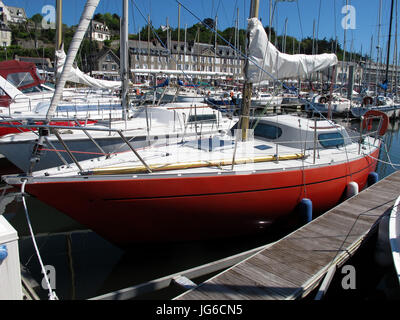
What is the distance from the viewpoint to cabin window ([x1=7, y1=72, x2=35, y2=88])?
47.7 feet

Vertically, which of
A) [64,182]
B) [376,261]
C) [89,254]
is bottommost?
[89,254]

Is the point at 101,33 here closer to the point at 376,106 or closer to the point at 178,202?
the point at 376,106

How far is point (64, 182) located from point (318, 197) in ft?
15.9

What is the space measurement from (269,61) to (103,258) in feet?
16.8

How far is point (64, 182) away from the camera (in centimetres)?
501

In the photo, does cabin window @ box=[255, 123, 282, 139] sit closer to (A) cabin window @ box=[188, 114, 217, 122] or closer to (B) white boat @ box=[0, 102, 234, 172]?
(B) white boat @ box=[0, 102, 234, 172]

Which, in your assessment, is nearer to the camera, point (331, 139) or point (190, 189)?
point (190, 189)

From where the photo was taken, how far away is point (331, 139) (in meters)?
7.59

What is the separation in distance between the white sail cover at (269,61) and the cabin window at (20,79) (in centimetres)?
1211

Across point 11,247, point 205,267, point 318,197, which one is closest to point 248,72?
point 318,197

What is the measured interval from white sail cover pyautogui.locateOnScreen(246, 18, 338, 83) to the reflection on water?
311 centimetres

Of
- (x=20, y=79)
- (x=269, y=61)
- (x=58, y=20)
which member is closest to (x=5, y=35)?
(x=20, y=79)

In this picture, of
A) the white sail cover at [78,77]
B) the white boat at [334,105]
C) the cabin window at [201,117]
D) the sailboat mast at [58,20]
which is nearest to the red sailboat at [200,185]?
the cabin window at [201,117]
